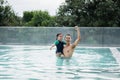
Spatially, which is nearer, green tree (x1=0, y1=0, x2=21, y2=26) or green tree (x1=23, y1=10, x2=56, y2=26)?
green tree (x1=0, y1=0, x2=21, y2=26)

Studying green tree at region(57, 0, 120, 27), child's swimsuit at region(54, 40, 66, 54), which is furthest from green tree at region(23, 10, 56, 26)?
child's swimsuit at region(54, 40, 66, 54)

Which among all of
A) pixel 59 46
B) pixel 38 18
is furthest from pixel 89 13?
pixel 38 18

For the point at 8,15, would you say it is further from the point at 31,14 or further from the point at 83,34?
the point at 31,14

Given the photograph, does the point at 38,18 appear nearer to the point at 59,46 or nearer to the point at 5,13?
the point at 5,13

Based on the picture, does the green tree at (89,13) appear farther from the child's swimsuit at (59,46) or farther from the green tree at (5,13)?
the child's swimsuit at (59,46)

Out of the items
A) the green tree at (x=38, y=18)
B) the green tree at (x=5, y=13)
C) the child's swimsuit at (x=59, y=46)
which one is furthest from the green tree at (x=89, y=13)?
the child's swimsuit at (x=59, y=46)

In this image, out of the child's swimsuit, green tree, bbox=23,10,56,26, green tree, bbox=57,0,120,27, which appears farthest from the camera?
green tree, bbox=23,10,56,26

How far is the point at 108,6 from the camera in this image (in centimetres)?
2775

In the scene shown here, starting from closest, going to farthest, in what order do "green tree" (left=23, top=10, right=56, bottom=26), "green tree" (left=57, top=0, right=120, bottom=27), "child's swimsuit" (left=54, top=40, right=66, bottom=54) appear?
"child's swimsuit" (left=54, top=40, right=66, bottom=54) → "green tree" (left=57, top=0, right=120, bottom=27) → "green tree" (left=23, top=10, right=56, bottom=26)

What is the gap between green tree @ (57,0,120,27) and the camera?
92.3ft

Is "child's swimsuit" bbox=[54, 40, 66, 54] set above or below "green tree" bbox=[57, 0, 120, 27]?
below

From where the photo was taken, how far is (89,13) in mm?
29547

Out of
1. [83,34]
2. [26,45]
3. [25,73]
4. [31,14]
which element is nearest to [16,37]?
[26,45]

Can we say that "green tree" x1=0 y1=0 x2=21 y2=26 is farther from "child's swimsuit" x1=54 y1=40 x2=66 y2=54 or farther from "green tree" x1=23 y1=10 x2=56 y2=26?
"child's swimsuit" x1=54 y1=40 x2=66 y2=54
